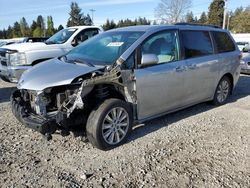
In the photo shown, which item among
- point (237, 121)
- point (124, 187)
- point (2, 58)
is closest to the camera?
point (124, 187)

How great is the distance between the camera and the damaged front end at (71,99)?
3814 mm

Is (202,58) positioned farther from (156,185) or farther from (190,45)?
(156,185)

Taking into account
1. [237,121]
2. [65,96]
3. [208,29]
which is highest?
[208,29]

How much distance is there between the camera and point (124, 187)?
323 centimetres

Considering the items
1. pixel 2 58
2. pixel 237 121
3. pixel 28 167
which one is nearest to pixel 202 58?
pixel 237 121

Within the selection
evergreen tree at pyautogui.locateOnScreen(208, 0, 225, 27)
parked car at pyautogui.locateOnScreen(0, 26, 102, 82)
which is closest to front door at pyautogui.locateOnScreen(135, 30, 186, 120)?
parked car at pyautogui.locateOnScreen(0, 26, 102, 82)

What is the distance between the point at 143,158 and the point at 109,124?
2.25 feet

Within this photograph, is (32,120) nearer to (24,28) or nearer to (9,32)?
(24,28)

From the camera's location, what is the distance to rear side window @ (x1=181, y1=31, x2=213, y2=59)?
205 inches

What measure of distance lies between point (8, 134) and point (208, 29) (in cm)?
443

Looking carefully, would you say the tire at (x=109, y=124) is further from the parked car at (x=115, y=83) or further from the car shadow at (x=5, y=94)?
the car shadow at (x=5, y=94)

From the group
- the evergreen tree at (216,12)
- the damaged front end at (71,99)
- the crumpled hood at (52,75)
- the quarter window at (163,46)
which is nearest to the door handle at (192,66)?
the quarter window at (163,46)

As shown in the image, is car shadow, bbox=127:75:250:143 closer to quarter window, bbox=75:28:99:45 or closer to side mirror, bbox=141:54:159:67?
side mirror, bbox=141:54:159:67

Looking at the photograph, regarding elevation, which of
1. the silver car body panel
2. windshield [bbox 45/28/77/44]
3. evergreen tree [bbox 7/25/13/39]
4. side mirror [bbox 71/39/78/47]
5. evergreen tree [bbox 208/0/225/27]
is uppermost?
evergreen tree [bbox 208/0/225/27]
